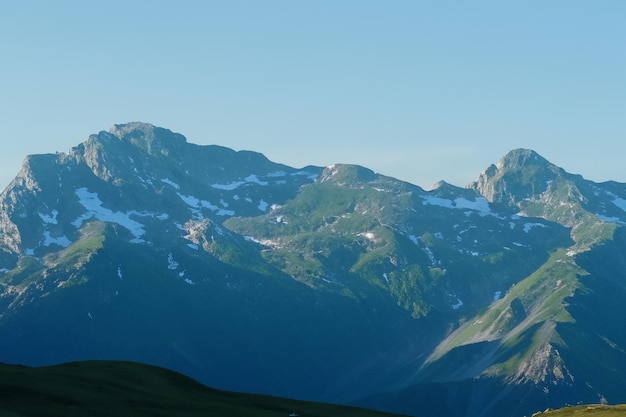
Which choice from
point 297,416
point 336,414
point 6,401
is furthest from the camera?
point 336,414

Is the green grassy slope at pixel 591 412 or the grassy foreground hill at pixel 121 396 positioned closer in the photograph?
the grassy foreground hill at pixel 121 396

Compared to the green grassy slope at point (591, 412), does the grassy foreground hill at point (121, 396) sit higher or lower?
higher

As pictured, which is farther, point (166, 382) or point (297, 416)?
point (166, 382)

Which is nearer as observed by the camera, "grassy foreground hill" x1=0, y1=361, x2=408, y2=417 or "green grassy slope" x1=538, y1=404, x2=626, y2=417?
"grassy foreground hill" x1=0, y1=361, x2=408, y2=417

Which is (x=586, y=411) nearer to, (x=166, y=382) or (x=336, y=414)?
(x=336, y=414)

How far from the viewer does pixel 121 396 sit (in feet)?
472

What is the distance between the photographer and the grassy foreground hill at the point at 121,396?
132 metres

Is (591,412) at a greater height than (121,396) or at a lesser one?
lesser

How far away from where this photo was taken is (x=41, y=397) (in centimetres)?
13338

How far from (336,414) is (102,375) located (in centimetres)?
3402

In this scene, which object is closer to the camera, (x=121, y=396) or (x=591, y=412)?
(x=121, y=396)

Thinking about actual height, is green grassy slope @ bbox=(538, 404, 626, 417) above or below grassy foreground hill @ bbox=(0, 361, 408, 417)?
below

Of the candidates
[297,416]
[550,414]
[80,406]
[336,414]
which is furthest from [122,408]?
[550,414]

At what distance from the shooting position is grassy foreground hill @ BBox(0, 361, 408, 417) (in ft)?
431
